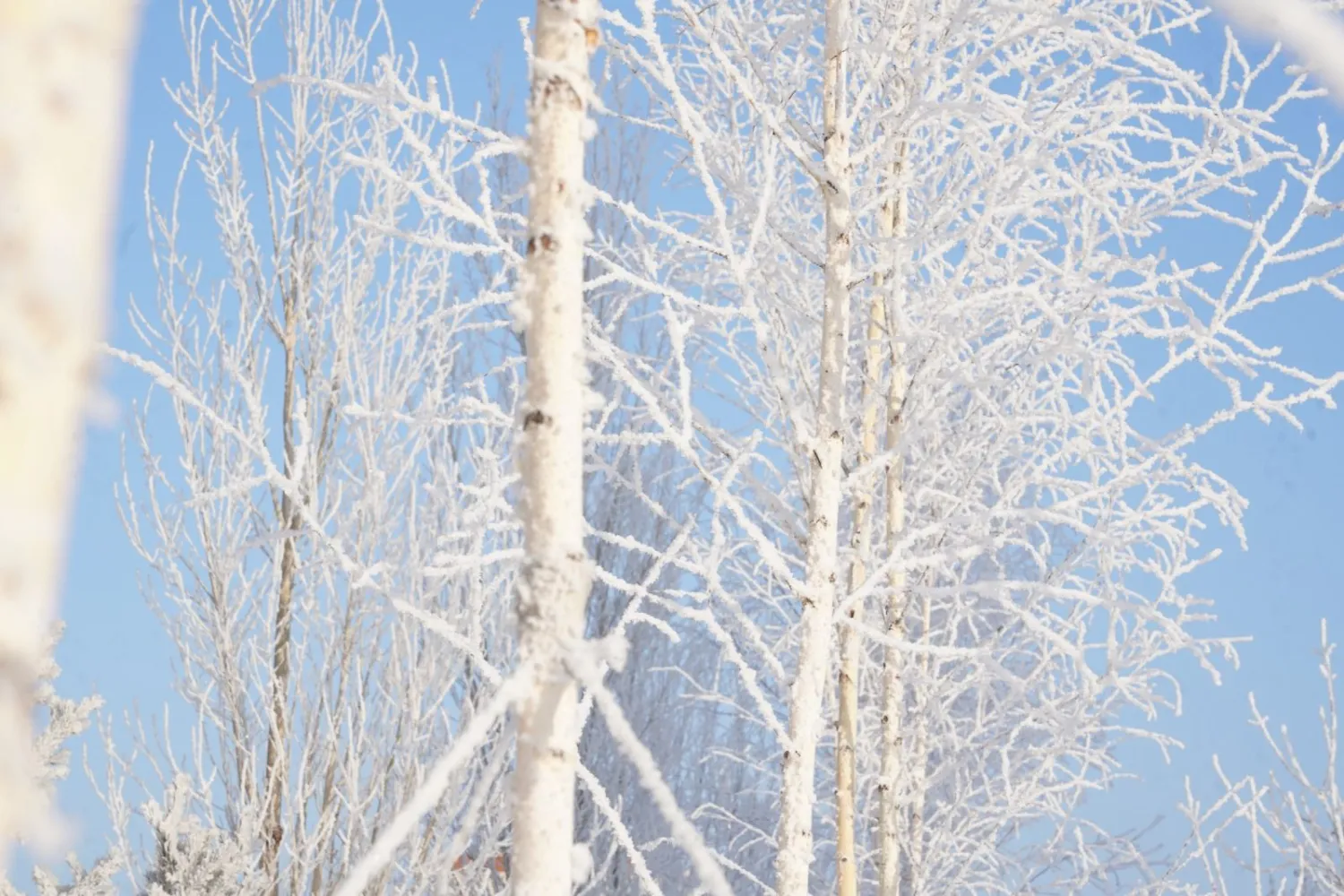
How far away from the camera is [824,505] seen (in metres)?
3.08

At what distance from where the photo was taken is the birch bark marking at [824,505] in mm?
2953

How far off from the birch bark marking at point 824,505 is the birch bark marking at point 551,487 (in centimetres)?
154

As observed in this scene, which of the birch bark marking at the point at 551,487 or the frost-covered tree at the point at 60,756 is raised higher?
the birch bark marking at the point at 551,487

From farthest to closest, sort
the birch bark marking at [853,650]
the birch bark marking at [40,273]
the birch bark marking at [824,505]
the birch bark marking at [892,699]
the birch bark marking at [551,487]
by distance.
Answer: the birch bark marking at [892,699]
the birch bark marking at [853,650]
the birch bark marking at [824,505]
the birch bark marking at [551,487]
the birch bark marking at [40,273]

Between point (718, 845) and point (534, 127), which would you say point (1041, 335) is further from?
point (718, 845)

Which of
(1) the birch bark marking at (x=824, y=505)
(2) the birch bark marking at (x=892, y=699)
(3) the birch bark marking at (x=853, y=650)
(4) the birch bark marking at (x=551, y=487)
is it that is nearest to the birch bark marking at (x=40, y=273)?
(4) the birch bark marking at (x=551, y=487)

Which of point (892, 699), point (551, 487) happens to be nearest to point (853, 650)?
point (892, 699)

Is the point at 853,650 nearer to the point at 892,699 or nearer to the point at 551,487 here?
the point at 892,699

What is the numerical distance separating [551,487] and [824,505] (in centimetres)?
177

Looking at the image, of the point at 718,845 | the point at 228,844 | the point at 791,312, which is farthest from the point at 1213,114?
the point at 718,845

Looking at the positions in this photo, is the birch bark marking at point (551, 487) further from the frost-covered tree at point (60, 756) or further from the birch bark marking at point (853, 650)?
the frost-covered tree at point (60, 756)

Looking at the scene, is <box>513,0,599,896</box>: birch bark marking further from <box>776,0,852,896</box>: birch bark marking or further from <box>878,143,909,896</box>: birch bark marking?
<box>878,143,909,896</box>: birch bark marking

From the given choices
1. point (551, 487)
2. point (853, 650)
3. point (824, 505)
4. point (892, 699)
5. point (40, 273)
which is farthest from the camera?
point (892, 699)

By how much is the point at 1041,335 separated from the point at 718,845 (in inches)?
201
